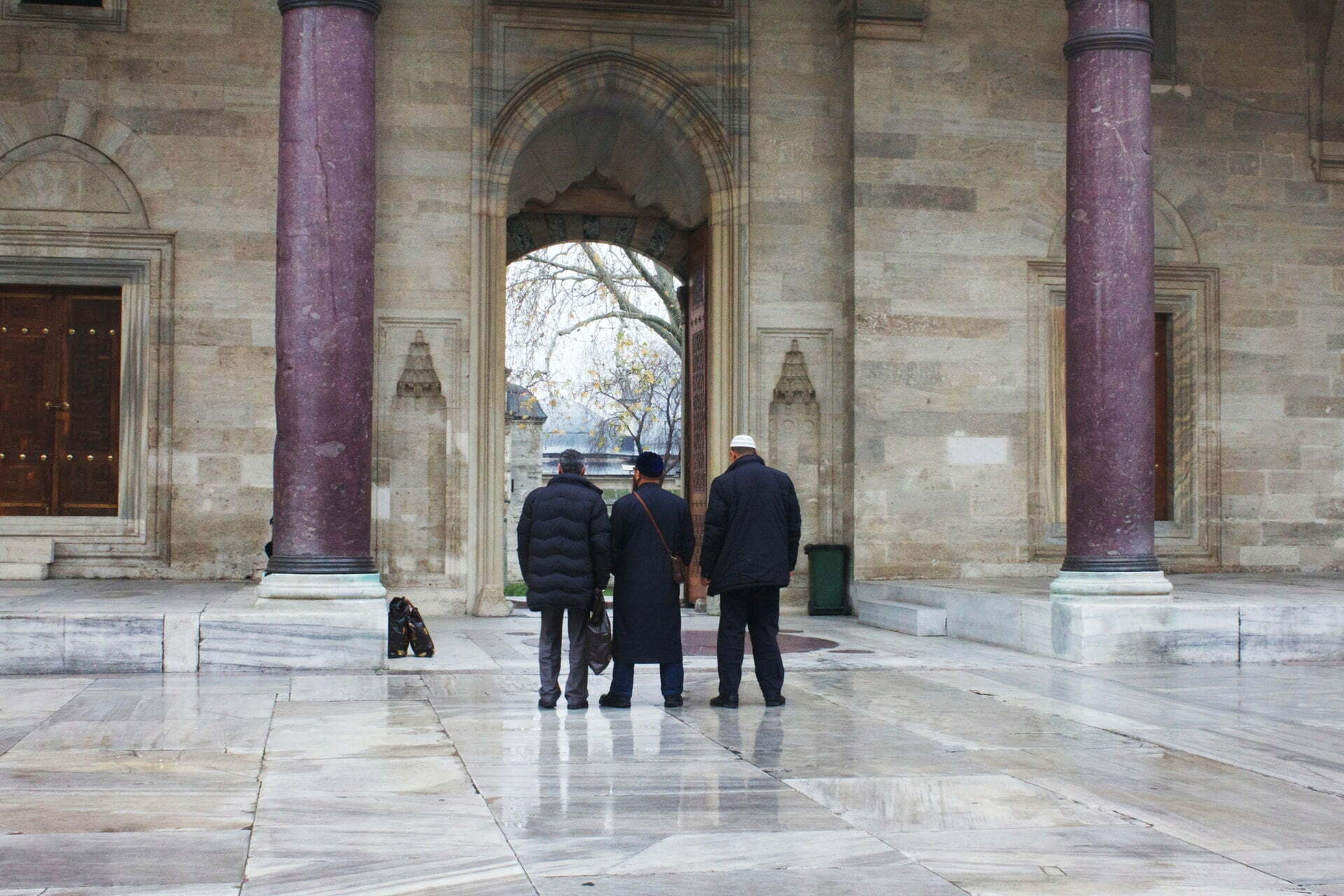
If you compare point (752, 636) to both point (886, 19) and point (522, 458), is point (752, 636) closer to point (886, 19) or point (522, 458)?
point (886, 19)

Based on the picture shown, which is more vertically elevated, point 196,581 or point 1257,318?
point 1257,318

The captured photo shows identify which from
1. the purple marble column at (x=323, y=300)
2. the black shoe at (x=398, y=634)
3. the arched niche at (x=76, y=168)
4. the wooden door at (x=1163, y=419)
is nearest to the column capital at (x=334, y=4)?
the purple marble column at (x=323, y=300)

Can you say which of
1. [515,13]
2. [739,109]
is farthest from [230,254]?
[739,109]

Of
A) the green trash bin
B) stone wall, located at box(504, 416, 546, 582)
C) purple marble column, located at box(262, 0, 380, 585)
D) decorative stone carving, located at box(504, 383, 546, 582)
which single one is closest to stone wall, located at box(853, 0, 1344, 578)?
the green trash bin

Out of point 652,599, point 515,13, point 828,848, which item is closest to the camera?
point 828,848

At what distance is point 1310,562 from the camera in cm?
1798

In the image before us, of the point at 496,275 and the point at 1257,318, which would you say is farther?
the point at 1257,318

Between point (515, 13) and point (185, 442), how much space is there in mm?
5717

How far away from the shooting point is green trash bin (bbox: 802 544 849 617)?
17.0 m

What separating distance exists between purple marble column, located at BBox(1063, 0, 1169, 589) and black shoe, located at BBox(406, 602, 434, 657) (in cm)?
524

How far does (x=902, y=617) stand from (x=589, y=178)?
688 cm

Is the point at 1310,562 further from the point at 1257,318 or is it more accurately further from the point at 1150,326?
the point at 1150,326

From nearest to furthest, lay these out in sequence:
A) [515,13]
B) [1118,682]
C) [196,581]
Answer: [1118,682]
[196,581]
[515,13]

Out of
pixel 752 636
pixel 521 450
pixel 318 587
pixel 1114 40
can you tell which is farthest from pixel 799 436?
pixel 521 450
